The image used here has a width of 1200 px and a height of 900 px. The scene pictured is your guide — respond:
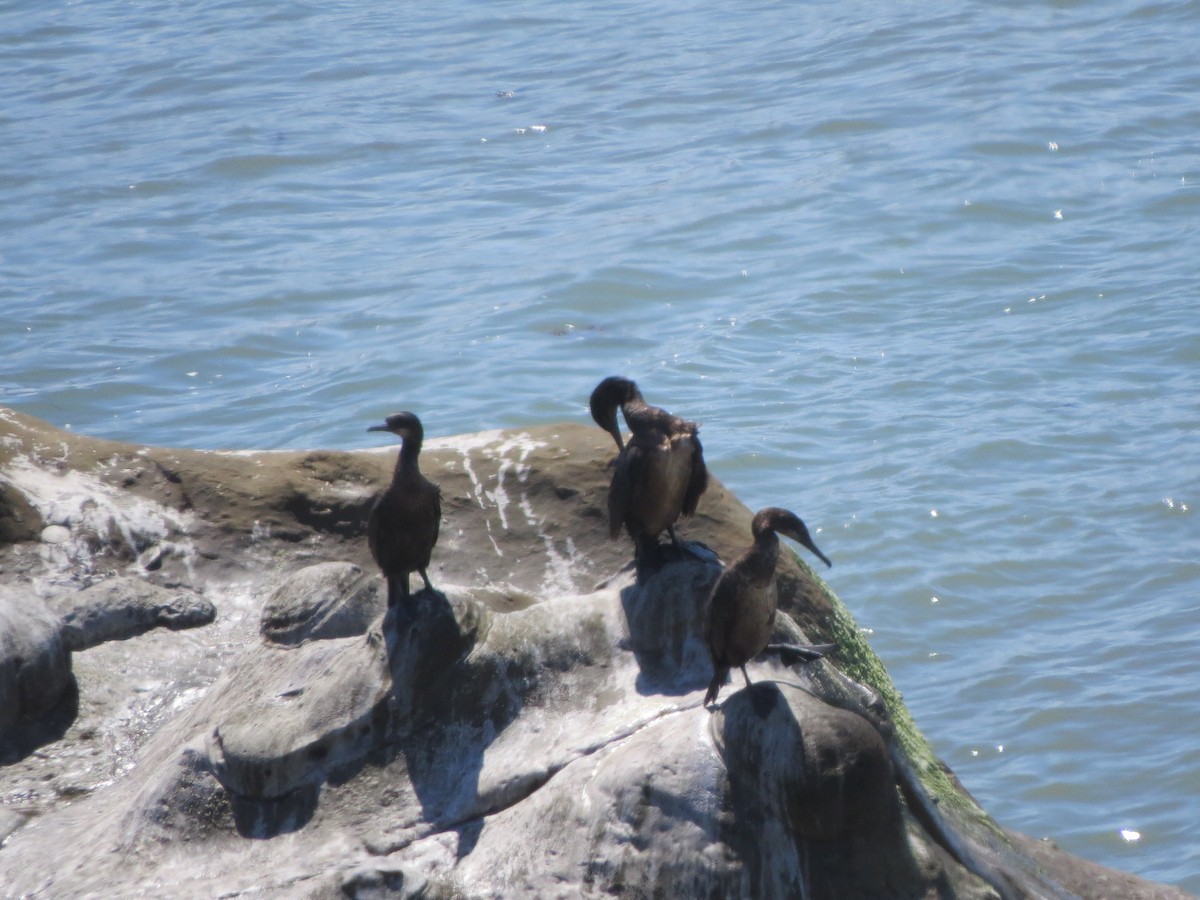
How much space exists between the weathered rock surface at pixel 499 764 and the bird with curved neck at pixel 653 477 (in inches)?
7.5

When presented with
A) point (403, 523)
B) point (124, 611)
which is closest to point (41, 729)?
point (124, 611)

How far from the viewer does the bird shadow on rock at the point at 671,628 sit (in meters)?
4.84

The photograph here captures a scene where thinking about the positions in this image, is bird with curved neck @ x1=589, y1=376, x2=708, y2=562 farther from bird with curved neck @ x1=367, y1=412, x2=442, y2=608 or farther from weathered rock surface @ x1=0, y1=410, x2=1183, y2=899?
bird with curved neck @ x1=367, y1=412, x2=442, y2=608

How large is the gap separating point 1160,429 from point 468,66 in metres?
11.4

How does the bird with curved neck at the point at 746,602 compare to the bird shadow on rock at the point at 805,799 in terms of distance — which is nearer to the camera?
the bird shadow on rock at the point at 805,799

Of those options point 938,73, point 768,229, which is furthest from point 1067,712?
point 938,73

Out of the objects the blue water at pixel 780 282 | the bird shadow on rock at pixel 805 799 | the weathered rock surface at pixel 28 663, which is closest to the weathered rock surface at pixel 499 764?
the bird shadow on rock at pixel 805 799

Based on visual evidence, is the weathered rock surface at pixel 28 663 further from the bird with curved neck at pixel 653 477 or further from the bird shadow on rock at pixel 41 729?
the bird with curved neck at pixel 653 477

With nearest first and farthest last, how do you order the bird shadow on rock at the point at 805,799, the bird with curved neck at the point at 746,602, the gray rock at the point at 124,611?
the bird shadow on rock at the point at 805,799 < the bird with curved neck at the point at 746,602 < the gray rock at the point at 124,611

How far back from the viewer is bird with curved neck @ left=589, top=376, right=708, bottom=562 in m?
5.16

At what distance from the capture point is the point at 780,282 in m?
13.4

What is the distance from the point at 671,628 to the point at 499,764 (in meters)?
0.67

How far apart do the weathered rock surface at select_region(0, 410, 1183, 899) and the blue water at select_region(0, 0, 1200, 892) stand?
240 cm

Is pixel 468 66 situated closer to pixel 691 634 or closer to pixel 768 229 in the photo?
pixel 768 229
